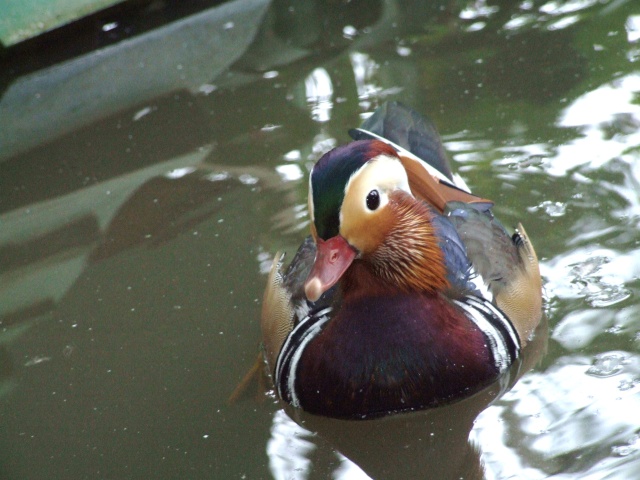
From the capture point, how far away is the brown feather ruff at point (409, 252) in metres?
3.41

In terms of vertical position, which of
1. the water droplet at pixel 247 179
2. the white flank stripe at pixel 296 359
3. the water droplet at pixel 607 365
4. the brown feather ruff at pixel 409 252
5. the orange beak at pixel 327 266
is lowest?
the water droplet at pixel 607 365

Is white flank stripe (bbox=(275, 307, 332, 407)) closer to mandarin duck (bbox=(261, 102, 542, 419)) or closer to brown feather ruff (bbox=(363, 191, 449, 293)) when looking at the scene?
mandarin duck (bbox=(261, 102, 542, 419))

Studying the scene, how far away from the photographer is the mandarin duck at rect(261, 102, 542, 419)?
3.18 m

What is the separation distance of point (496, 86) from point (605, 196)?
1273 mm

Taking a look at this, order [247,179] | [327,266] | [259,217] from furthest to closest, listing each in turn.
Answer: [247,179] < [259,217] < [327,266]

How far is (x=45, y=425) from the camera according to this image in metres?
3.81

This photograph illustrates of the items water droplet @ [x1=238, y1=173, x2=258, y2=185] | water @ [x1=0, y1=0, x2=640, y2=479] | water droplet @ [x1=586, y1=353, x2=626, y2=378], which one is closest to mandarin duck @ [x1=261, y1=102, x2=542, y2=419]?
water @ [x1=0, y1=0, x2=640, y2=479]

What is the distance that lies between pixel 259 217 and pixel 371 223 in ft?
5.24

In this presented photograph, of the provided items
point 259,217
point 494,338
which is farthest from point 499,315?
point 259,217

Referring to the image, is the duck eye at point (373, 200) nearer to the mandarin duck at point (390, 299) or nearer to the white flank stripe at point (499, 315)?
the mandarin duck at point (390, 299)

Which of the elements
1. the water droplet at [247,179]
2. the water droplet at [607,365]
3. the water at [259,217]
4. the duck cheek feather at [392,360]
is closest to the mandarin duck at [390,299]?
the duck cheek feather at [392,360]

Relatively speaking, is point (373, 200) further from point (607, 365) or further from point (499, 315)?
point (607, 365)

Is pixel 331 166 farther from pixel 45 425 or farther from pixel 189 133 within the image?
pixel 189 133

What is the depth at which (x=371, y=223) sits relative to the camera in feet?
10.7
